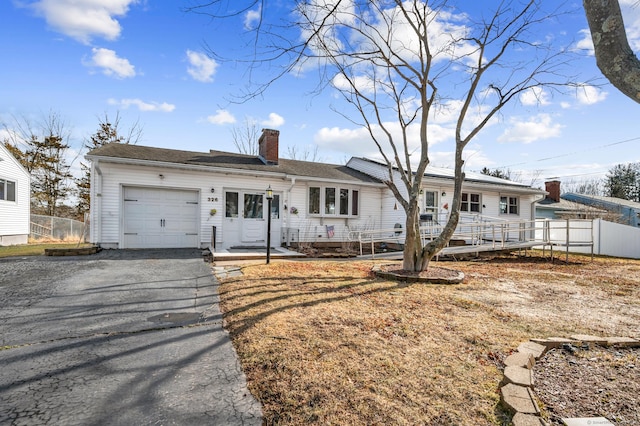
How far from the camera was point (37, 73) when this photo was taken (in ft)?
36.2

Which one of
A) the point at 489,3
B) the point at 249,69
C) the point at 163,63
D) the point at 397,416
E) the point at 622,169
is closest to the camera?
the point at 397,416

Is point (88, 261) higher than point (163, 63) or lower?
lower

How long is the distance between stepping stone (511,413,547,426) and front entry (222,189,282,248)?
10.8 meters

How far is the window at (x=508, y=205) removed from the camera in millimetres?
16812

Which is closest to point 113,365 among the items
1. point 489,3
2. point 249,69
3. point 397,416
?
point 397,416

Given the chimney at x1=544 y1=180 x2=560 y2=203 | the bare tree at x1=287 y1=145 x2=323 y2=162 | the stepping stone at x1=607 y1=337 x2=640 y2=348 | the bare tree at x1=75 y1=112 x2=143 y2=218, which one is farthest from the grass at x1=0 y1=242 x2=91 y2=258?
the chimney at x1=544 y1=180 x2=560 y2=203

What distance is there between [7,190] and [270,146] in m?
13.4

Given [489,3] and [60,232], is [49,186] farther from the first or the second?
[489,3]

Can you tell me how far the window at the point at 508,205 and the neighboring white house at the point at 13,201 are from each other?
81.5 ft

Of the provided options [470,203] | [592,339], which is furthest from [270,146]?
[592,339]

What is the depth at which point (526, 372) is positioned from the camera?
2576 mm

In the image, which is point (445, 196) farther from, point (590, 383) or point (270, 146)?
point (590, 383)

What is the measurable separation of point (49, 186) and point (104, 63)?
1715 cm

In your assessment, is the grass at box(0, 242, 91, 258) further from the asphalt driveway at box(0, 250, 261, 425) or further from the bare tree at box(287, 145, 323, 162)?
the bare tree at box(287, 145, 323, 162)
